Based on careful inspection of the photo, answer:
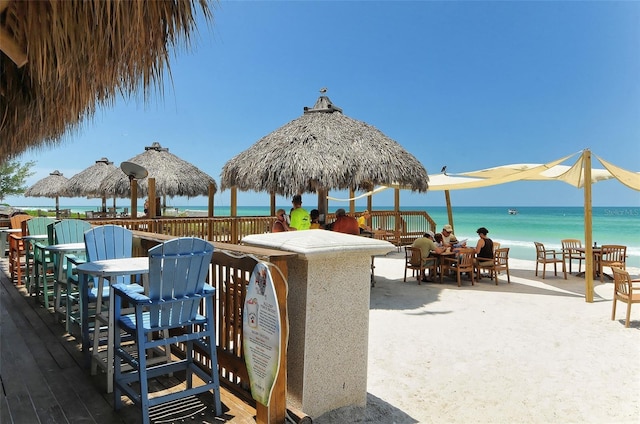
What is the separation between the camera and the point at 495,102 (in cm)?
5588

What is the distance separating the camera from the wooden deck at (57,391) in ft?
7.66

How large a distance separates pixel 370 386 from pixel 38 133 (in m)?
4.39

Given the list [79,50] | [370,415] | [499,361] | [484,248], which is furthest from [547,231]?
[79,50]

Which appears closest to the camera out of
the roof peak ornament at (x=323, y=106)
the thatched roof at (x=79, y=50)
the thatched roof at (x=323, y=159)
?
the thatched roof at (x=79, y=50)

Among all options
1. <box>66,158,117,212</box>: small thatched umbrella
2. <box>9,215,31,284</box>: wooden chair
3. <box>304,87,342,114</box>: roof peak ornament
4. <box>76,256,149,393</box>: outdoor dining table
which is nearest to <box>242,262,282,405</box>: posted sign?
<box>76,256,149,393</box>: outdoor dining table

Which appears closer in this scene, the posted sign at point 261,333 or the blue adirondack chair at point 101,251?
the posted sign at point 261,333

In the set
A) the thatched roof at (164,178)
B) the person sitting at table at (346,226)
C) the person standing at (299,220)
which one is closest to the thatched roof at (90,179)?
the thatched roof at (164,178)

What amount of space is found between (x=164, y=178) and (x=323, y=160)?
782 centimetres

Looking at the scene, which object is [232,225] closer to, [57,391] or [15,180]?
[57,391]

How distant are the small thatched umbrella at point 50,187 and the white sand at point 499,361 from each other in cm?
2073

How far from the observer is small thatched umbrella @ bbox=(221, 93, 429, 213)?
26.9ft

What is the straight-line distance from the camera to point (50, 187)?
21438 mm

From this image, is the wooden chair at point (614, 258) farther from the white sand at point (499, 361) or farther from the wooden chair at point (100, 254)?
Result: the wooden chair at point (100, 254)

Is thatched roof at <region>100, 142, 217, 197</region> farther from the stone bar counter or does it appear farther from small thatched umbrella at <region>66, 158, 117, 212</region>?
the stone bar counter
